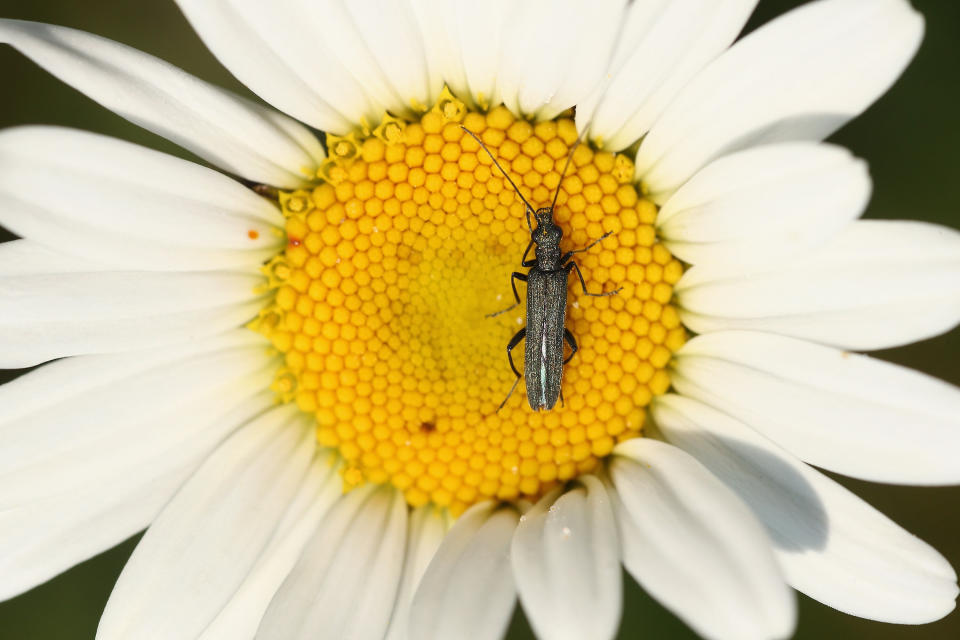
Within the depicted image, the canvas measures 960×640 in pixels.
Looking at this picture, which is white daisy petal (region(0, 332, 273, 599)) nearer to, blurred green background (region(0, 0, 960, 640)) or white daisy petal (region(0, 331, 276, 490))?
white daisy petal (region(0, 331, 276, 490))

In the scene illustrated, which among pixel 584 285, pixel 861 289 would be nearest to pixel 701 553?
pixel 861 289

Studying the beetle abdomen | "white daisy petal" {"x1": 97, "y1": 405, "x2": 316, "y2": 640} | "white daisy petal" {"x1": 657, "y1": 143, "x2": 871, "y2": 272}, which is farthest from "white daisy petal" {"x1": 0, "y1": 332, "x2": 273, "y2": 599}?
"white daisy petal" {"x1": 657, "y1": 143, "x2": 871, "y2": 272}

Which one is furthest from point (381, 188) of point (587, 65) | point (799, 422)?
point (799, 422)

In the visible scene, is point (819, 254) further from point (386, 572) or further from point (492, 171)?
point (386, 572)

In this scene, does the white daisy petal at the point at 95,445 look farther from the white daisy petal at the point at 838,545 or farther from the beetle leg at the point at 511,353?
the white daisy petal at the point at 838,545

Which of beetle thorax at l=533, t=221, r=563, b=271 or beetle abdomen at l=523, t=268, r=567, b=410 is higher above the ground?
beetle thorax at l=533, t=221, r=563, b=271

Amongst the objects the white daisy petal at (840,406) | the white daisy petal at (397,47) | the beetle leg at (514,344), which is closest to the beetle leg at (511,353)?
the beetle leg at (514,344)

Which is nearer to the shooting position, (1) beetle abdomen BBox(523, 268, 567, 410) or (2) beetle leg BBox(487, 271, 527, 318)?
(1) beetle abdomen BBox(523, 268, 567, 410)
